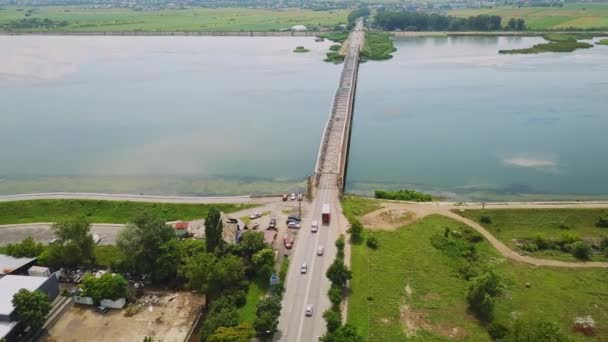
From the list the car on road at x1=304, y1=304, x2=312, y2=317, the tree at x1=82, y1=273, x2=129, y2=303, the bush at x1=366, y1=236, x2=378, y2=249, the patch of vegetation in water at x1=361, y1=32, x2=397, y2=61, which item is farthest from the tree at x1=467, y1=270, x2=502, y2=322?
the patch of vegetation in water at x1=361, y1=32, x2=397, y2=61

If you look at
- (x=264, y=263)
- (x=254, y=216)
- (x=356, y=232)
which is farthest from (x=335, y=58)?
(x=264, y=263)

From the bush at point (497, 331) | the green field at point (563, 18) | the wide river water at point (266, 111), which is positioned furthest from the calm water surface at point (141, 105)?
the green field at point (563, 18)

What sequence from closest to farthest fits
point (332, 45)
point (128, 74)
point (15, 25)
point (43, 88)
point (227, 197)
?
point (227, 197), point (43, 88), point (128, 74), point (332, 45), point (15, 25)

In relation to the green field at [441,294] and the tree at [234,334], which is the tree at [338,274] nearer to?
the green field at [441,294]

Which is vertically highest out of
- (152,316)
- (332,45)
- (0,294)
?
(332,45)

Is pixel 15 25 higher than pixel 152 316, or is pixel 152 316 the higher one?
pixel 15 25

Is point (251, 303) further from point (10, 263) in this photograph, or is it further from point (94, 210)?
point (94, 210)

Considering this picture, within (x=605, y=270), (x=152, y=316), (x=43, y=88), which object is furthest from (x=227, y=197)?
(x=43, y=88)

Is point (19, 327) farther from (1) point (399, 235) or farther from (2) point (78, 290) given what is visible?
Answer: (1) point (399, 235)

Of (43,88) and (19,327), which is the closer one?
(19,327)
